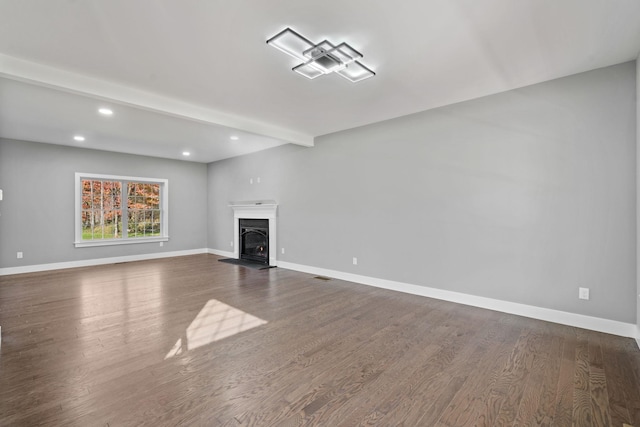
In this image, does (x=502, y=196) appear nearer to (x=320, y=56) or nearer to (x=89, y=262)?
(x=320, y=56)

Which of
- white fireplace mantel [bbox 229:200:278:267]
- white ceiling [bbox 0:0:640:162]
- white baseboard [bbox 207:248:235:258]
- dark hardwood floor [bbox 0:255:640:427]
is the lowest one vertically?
dark hardwood floor [bbox 0:255:640:427]

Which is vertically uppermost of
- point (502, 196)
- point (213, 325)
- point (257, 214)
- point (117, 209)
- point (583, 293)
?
point (502, 196)

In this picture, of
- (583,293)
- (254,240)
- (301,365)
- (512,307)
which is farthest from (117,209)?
(583,293)

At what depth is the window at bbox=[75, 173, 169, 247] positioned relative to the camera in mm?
6664

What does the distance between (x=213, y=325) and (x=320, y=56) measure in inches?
112

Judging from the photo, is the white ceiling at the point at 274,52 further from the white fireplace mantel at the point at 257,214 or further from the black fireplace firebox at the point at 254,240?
the black fireplace firebox at the point at 254,240

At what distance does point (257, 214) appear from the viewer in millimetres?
6988

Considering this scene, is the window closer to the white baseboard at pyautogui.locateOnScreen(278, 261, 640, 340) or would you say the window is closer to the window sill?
the window sill

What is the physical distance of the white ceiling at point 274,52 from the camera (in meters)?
2.16

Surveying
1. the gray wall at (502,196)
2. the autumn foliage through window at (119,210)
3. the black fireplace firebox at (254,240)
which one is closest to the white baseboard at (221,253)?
the black fireplace firebox at (254,240)

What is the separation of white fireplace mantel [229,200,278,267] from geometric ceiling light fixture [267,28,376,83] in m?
3.88

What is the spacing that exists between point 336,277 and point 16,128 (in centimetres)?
593

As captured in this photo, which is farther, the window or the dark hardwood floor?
the window

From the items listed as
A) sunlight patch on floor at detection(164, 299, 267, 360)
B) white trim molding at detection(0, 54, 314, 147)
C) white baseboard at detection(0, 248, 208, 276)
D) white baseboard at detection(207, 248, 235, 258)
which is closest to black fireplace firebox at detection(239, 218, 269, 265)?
white baseboard at detection(207, 248, 235, 258)
